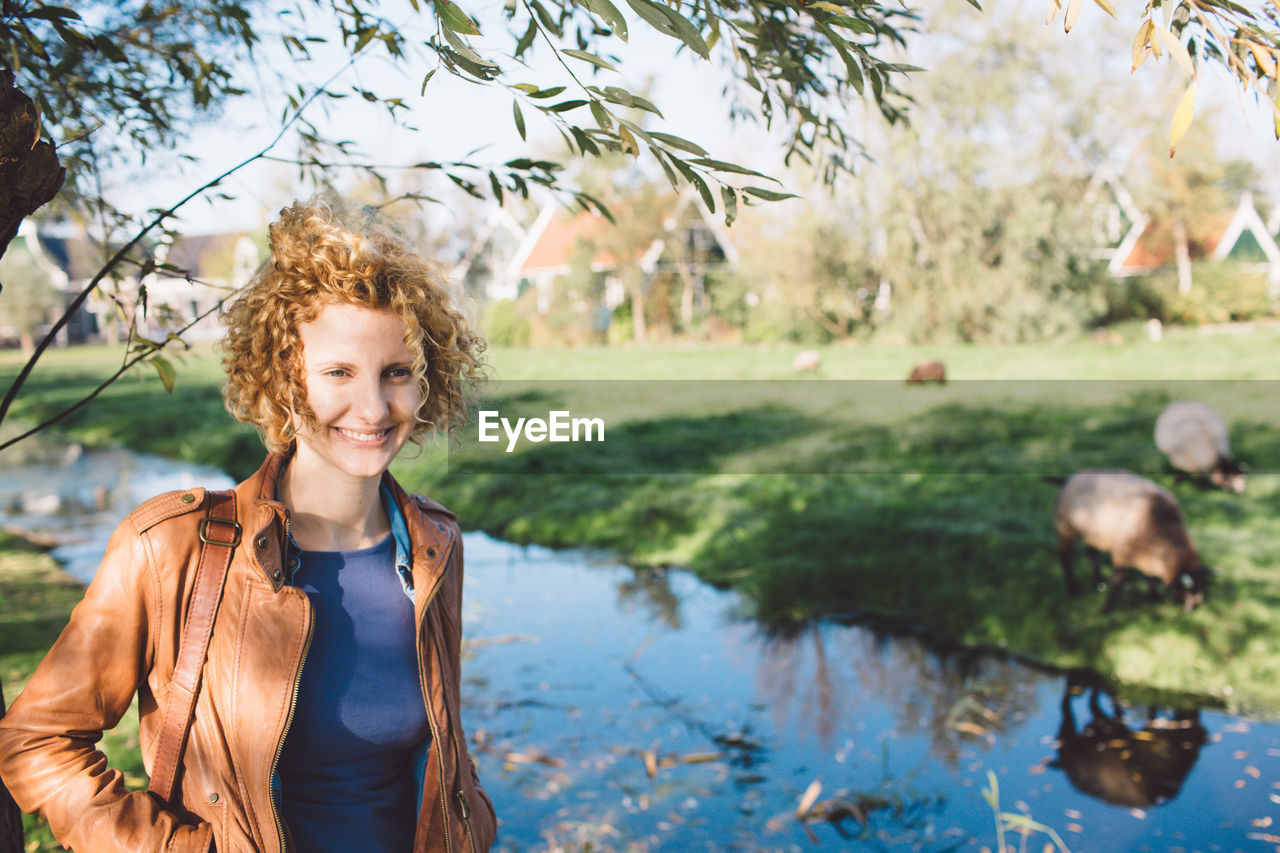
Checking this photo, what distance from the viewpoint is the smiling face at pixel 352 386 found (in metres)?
1.96

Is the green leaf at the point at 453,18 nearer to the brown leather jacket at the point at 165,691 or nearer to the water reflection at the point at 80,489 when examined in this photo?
the brown leather jacket at the point at 165,691

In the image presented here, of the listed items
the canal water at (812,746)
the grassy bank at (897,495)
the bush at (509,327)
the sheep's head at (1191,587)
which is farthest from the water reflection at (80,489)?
the bush at (509,327)

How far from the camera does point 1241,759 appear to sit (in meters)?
5.66

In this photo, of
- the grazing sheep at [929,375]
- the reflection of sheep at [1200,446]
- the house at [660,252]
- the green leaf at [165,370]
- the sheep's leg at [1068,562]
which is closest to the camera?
the green leaf at [165,370]

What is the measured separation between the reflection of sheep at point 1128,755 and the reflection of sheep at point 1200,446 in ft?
19.1

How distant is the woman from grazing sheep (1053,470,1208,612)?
256 inches

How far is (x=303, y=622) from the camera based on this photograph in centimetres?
183

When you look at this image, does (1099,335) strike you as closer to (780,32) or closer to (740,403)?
(740,403)

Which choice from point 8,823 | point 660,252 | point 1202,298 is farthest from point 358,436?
point 1202,298

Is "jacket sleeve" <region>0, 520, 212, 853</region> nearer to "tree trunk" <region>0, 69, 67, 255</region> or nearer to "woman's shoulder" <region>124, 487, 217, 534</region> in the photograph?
"woman's shoulder" <region>124, 487, 217, 534</region>

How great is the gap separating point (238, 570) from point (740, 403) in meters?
16.6

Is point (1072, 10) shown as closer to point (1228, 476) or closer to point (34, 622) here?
point (34, 622)

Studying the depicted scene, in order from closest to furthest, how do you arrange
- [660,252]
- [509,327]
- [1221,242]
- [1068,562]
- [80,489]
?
[1068,562] → [80,489] → [660,252] → [509,327] → [1221,242]

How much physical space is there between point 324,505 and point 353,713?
17.4 inches
